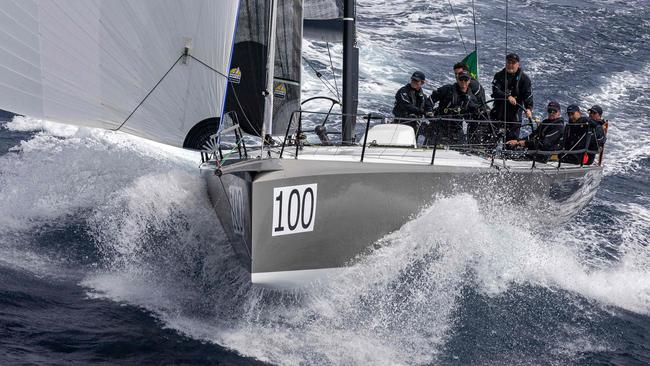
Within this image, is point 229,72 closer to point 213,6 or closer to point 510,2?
point 213,6

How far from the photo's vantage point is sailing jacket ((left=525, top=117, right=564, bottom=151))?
30.0 feet

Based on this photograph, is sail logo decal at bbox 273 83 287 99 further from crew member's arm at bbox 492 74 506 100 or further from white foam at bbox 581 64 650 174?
white foam at bbox 581 64 650 174

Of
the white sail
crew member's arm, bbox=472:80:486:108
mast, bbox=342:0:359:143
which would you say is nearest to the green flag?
crew member's arm, bbox=472:80:486:108

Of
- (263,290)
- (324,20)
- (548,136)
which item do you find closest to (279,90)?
(324,20)

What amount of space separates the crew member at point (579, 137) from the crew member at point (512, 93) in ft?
1.56

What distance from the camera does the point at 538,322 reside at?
7180 millimetres

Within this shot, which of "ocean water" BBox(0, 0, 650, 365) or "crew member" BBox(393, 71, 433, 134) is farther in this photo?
"crew member" BBox(393, 71, 433, 134)

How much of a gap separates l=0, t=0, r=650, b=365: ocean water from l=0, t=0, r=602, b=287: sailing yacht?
31cm

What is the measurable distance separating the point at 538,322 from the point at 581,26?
13961mm

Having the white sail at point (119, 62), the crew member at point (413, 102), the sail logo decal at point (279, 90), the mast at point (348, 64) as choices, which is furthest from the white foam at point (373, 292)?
the mast at point (348, 64)

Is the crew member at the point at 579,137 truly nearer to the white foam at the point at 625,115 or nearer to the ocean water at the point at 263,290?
the ocean water at the point at 263,290

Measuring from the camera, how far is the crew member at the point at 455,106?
8992mm

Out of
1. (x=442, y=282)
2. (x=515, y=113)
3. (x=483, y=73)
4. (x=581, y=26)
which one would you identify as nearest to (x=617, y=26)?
(x=581, y=26)

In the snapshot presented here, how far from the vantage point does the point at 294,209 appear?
253 inches
